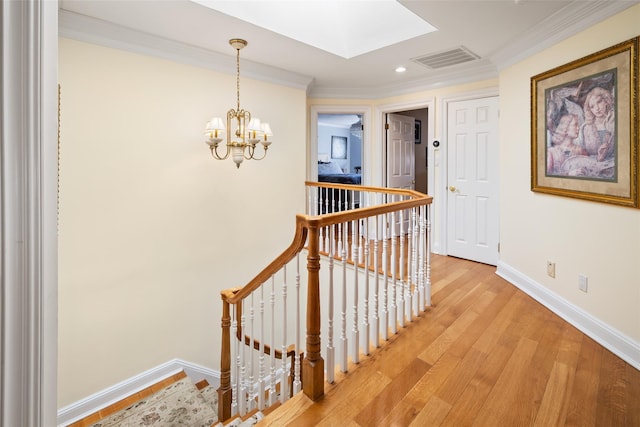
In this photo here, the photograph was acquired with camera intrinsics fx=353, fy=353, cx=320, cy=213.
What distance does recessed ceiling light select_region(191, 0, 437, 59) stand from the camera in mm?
3068

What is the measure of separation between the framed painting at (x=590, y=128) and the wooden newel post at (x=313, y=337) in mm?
2085

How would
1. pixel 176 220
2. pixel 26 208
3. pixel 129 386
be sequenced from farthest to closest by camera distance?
pixel 176 220
pixel 129 386
pixel 26 208

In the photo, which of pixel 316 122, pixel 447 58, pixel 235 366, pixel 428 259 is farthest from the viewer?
pixel 316 122

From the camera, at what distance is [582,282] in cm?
270

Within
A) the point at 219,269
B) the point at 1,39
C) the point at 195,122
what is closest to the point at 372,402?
the point at 1,39

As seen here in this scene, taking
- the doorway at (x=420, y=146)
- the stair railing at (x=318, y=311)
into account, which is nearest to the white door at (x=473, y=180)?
the stair railing at (x=318, y=311)

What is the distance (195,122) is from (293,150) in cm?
137

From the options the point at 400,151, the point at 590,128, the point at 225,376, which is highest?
the point at 400,151

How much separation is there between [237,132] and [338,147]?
715 centimetres

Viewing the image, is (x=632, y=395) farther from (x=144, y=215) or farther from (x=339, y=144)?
(x=339, y=144)

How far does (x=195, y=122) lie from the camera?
366cm

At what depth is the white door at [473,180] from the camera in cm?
423

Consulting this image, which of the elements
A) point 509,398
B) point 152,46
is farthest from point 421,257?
point 152,46

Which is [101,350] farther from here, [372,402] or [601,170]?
[601,170]
